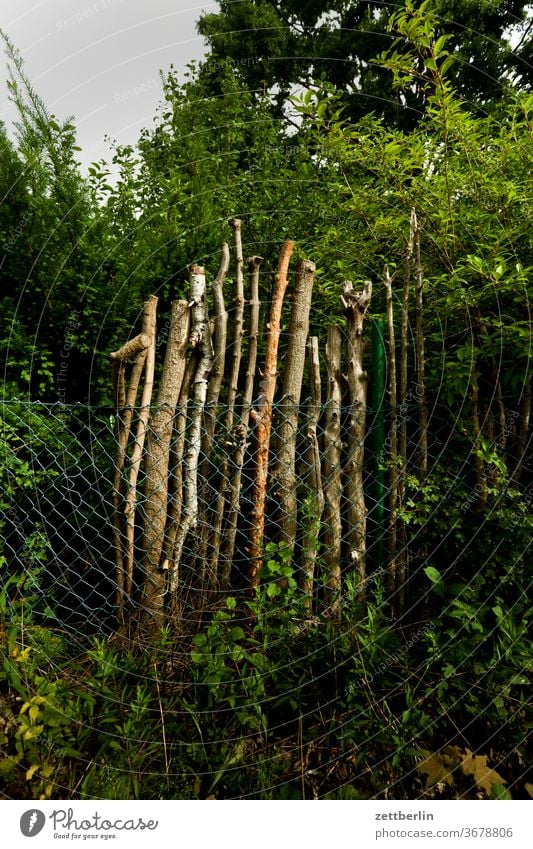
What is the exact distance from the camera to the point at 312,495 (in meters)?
2.79

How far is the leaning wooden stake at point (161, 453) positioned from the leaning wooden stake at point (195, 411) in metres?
0.06

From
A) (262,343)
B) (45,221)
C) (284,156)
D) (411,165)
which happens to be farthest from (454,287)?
(284,156)

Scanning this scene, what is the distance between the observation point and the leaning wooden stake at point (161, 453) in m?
2.79

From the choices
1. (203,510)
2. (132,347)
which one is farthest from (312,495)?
(132,347)

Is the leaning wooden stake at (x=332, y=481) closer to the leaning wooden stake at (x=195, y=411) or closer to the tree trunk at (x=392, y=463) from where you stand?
the tree trunk at (x=392, y=463)

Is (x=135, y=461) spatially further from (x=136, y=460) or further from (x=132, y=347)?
(x=132, y=347)

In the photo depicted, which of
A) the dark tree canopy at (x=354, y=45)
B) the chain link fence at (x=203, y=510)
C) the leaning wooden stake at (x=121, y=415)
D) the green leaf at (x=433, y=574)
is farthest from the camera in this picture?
the dark tree canopy at (x=354, y=45)

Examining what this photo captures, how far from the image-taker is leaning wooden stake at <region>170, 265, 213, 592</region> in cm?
280

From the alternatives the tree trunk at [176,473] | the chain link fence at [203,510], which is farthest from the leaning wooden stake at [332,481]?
the tree trunk at [176,473]

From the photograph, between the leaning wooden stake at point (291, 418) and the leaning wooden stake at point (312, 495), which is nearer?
the leaning wooden stake at point (312, 495)

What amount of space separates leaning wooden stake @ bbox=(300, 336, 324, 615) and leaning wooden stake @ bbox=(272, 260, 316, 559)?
65 millimetres

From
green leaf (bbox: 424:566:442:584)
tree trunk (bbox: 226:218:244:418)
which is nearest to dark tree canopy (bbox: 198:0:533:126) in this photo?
tree trunk (bbox: 226:218:244:418)

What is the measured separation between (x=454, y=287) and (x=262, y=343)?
1577mm

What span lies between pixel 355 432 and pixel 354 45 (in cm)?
935
